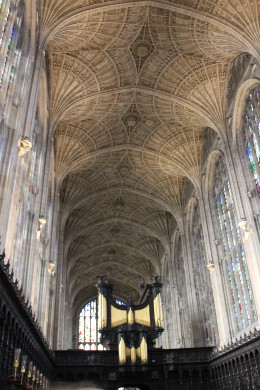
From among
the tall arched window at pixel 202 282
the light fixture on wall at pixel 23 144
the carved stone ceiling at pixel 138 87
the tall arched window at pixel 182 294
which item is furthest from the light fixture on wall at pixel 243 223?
the tall arched window at pixel 182 294

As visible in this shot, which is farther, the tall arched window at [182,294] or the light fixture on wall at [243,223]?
the tall arched window at [182,294]

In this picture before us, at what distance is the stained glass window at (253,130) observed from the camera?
21641 mm

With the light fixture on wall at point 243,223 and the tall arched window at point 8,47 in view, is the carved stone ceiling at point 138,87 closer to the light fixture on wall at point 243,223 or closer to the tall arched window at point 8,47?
the tall arched window at point 8,47

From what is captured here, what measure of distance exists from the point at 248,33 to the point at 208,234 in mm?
13413

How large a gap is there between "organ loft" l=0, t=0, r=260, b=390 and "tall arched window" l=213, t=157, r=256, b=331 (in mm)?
120

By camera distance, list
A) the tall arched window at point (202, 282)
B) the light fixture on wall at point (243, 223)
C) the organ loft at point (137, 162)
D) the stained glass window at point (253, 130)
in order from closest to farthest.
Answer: the organ loft at point (137, 162) < the light fixture on wall at point (243, 223) < the stained glass window at point (253, 130) < the tall arched window at point (202, 282)

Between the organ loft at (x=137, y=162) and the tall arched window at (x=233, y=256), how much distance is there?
0.12 metres

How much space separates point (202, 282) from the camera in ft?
103

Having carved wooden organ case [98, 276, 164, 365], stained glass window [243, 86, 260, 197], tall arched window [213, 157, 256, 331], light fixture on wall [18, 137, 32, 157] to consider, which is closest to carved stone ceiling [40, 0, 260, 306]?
stained glass window [243, 86, 260, 197]

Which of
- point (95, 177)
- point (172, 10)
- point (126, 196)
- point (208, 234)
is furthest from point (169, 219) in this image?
point (172, 10)

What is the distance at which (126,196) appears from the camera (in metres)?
40.3

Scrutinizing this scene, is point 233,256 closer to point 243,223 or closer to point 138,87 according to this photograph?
point 243,223

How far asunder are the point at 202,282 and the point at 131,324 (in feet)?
21.3

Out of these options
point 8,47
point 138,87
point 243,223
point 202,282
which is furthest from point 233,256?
point 8,47
